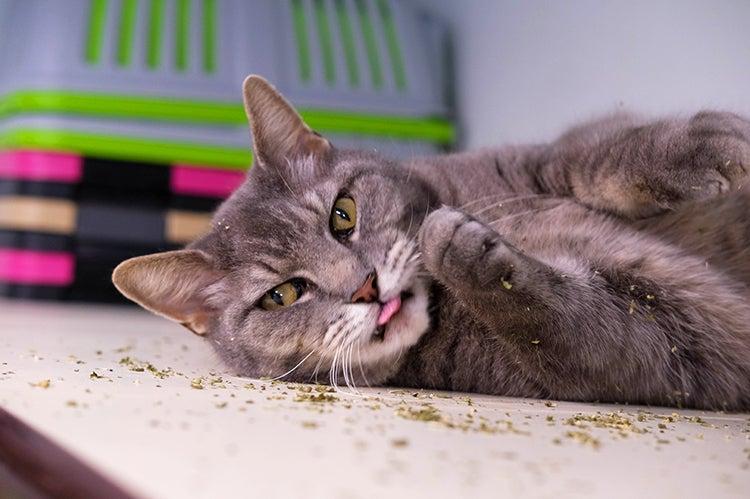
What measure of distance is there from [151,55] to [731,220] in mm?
2245

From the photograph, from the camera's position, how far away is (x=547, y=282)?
1304mm

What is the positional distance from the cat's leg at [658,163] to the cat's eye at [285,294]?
569 mm

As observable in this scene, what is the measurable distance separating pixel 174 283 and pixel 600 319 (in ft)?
2.68

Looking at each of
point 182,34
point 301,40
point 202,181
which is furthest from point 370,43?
point 202,181

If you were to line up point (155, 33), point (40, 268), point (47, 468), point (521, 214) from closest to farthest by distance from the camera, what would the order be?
point (47, 468) → point (521, 214) → point (40, 268) → point (155, 33)

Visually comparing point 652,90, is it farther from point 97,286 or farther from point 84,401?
point 97,286

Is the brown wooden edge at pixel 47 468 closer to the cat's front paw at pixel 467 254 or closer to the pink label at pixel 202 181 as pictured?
the cat's front paw at pixel 467 254

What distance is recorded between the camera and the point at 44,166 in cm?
299

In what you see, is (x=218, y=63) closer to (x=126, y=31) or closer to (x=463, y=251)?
(x=126, y=31)

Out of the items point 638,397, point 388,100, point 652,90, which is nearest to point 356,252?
point 638,397

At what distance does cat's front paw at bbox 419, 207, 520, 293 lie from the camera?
1.28 m

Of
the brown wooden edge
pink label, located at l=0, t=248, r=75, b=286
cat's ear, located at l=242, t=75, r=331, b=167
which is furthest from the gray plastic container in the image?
the brown wooden edge

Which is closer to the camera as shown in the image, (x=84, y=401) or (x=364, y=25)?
(x=84, y=401)

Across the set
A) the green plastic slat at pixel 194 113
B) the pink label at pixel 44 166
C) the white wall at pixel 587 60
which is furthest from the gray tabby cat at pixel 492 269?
the pink label at pixel 44 166
